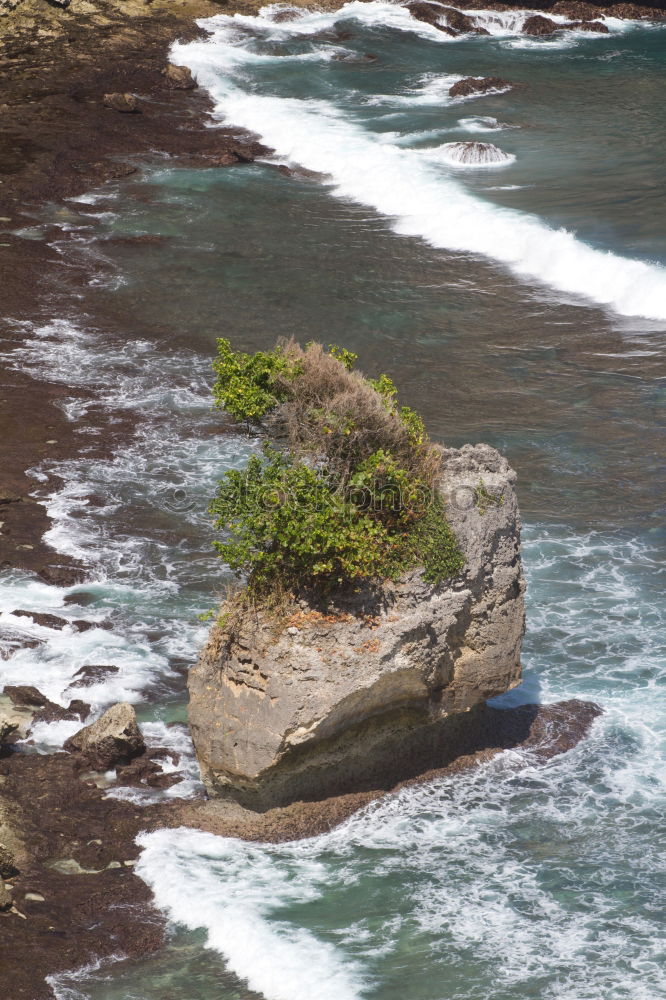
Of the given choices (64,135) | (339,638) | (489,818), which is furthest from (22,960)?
(64,135)

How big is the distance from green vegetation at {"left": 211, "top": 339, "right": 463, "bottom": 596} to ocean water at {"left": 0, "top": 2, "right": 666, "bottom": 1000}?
95.6 inches

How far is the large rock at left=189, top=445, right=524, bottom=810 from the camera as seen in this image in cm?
1076

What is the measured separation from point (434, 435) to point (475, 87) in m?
26.6

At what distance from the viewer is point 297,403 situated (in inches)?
460

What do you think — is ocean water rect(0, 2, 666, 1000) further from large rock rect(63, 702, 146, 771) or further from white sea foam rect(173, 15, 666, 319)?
large rock rect(63, 702, 146, 771)

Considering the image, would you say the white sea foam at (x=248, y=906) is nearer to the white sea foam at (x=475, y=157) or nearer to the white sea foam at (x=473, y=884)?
the white sea foam at (x=473, y=884)

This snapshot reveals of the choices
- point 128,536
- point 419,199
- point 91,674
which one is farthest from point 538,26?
point 91,674

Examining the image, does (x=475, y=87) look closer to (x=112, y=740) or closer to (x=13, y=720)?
(x=13, y=720)

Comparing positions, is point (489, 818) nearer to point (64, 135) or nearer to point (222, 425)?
point (222, 425)

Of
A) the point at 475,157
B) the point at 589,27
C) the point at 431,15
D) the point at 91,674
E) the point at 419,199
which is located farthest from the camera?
the point at 589,27

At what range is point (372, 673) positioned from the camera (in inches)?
426

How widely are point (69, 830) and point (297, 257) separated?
18.9 metres

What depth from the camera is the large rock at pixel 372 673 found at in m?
10.8

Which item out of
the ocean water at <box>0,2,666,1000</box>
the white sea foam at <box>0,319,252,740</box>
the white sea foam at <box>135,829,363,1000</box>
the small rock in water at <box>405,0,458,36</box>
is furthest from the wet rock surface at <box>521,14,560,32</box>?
the white sea foam at <box>135,829,363,1000</box>
